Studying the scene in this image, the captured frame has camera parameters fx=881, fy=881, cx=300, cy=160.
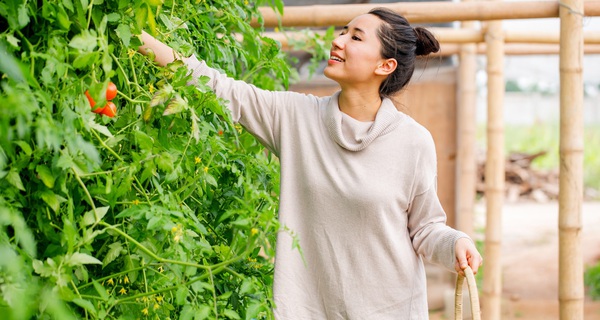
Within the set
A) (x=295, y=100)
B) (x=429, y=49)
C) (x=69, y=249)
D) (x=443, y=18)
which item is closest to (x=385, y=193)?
(x=295, y=100)

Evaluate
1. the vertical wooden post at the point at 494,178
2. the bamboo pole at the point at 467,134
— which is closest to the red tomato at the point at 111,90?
the vertical wooden post at the point at 494,178

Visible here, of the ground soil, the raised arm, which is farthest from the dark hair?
the ground soil

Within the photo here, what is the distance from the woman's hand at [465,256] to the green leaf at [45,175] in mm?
935

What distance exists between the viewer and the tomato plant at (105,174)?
1.28m

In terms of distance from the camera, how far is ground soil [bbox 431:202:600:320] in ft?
19.3

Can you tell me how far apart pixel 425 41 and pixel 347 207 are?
19.7 inches

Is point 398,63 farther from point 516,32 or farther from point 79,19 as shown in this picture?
point 516,32

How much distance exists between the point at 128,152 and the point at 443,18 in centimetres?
187

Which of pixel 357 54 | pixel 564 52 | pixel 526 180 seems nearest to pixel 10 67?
pixel 357 54

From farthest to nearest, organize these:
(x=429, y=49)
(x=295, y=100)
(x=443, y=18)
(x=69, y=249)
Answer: (x=443, y=18) < (x=429, y=49) < (x=295, y=100) < (x=69, y=249)

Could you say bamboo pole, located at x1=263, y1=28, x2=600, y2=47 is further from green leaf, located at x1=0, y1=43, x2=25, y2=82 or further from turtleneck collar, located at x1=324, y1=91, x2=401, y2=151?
green leaf, located at x1=0, y1=43, x2=25, y2=82

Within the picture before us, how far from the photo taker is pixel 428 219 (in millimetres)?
2018

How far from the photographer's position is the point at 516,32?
4699 millimetres

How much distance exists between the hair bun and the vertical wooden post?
241 centimetres
